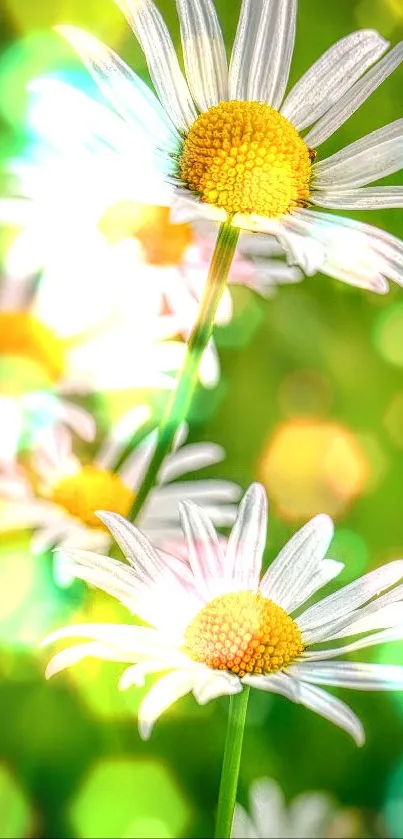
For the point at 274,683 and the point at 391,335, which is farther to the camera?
the point at 391,335

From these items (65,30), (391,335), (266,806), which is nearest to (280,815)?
(266,806)

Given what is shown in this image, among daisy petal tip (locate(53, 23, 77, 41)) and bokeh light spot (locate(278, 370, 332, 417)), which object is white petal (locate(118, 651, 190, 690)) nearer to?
bokeh light spot (locate(278, 370, 332, 417))

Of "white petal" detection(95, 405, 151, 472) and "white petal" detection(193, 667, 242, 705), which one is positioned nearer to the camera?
"white petal" detection(193, 667, 242, 705)

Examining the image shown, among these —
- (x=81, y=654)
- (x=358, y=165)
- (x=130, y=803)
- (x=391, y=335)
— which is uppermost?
(x=358, y=165)

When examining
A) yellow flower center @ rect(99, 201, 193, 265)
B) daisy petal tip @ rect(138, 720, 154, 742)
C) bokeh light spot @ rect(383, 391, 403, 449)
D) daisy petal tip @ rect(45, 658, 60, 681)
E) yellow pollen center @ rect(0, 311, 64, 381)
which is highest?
yellow flower center @ rect(99, 201, 193, 265)

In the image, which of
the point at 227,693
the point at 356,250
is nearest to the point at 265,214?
the point at 356,250

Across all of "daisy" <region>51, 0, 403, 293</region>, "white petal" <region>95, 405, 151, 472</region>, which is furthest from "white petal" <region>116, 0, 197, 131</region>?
"white petal" <region>95, 405, 151, 472</region>

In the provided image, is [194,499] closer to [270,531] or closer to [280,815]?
[270,531]
